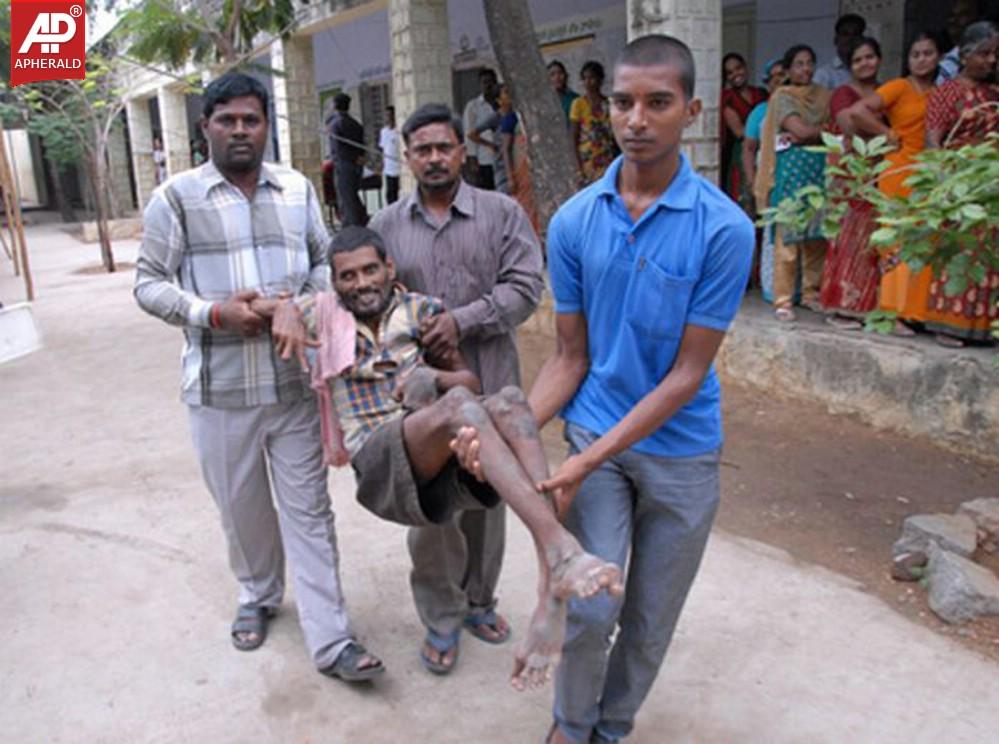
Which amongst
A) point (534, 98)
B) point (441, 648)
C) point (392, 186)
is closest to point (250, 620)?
point (441, 648)

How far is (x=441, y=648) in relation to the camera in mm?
2895

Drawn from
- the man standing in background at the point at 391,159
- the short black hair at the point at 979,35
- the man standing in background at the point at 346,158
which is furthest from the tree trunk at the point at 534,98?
the man standing in background at the point at 346,158

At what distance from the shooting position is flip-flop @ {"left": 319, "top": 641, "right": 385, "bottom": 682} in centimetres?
275

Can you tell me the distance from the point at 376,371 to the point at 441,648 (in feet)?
3.07

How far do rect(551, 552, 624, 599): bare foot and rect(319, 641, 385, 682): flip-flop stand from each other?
111 cm

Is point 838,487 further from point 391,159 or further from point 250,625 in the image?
point 391,159

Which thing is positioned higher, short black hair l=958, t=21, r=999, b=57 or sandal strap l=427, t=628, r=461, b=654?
short black hair l=958, t=21, r=999, b=57

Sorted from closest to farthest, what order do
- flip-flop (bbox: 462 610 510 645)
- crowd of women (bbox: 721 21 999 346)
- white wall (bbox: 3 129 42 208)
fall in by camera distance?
flip-flop (bbox: 462 610 510 645), crowd of women (bbox: 721 21 999 346), white wall (bbox: 3 129 42 208)

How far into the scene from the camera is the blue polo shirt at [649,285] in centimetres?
204

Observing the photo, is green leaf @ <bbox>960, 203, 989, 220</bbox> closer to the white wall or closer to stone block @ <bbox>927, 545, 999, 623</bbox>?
stone block @ <bbox>927, 545, 999, 623</bbox>

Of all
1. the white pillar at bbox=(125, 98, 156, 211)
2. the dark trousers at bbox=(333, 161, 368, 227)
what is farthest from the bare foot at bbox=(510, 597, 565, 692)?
the white pillar at bbox=(125, 98, 156, 211)

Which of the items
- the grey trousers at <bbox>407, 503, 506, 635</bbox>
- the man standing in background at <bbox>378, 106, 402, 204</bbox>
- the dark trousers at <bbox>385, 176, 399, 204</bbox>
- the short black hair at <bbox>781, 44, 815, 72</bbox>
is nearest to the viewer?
the grey trousers at <bbox>407, 503, 506, 635</bbox>

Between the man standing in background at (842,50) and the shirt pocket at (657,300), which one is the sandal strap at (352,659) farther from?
the man standing in background at (842,50)

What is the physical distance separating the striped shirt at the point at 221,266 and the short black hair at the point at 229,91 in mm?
200
